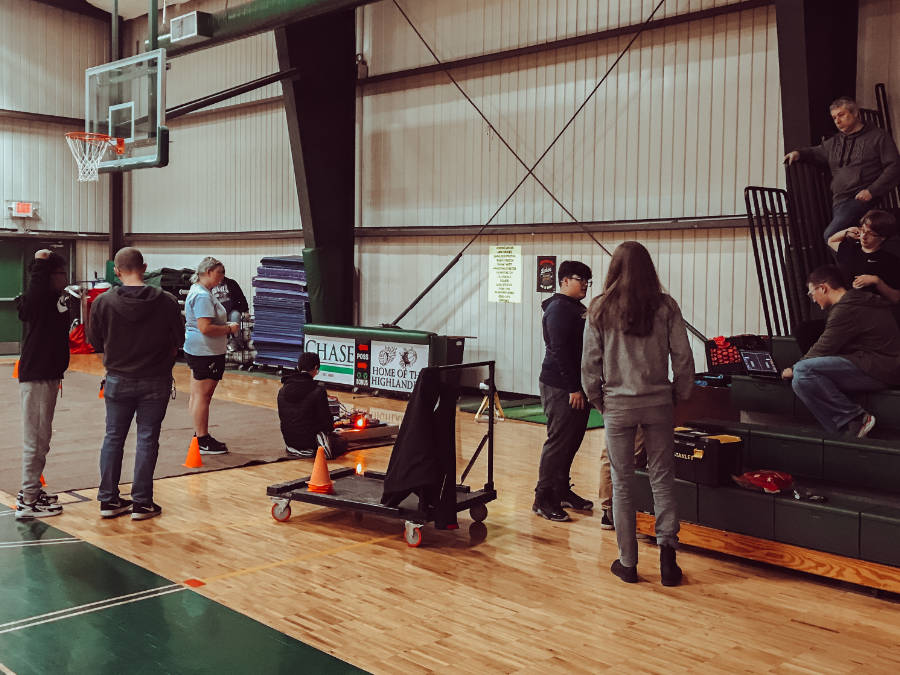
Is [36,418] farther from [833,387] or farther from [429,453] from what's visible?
[833,387]

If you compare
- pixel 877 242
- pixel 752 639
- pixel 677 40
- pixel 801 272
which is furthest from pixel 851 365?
pixel 677 40

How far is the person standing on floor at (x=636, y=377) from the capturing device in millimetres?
5195

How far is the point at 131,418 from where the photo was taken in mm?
6465

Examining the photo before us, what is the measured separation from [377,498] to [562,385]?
1.56 metres

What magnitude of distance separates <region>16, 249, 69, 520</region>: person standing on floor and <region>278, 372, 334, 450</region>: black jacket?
1.93 m

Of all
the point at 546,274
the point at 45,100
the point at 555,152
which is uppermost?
the point at 45,100

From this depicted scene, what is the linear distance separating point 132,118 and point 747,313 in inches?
368

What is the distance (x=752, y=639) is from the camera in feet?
14.7

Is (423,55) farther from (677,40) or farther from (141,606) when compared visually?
(141,606)

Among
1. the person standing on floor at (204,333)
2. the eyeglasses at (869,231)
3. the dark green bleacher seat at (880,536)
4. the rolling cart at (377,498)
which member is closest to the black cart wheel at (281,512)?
the rolling cart at (377,498)

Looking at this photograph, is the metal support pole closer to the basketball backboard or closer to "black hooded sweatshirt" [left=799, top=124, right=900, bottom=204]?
the basketball backboard

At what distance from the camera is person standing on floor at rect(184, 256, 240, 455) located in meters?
8.19

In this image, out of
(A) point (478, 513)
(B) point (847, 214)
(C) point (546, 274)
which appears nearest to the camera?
(A) point (478, 513)

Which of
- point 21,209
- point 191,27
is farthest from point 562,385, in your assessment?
point 21,209
